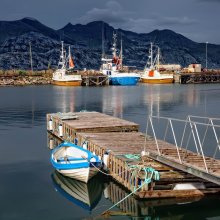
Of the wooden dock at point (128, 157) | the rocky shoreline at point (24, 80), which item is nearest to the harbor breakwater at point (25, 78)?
the rocky shoreline at point (24, 80)

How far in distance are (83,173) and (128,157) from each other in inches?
103

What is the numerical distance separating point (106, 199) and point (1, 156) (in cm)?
1215

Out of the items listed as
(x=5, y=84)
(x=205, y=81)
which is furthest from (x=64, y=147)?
(x=205, y=81)

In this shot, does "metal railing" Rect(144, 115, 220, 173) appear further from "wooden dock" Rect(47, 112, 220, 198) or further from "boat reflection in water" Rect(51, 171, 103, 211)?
"boat reflection in water" Rect(51, 171, 103, 211)

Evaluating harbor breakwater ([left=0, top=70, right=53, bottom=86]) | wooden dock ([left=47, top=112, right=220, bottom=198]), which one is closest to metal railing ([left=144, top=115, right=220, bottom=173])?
wooden dock ([left=47, top=112, right=220, bottom=198])

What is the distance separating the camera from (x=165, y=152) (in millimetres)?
24125

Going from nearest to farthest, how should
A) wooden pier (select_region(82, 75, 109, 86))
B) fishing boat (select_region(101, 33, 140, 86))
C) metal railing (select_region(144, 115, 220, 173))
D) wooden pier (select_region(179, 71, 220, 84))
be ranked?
metal railing (select_region(144, 115, 220, 173)) < fishing boat (select_region(101, 33, 140, 86)) < wooden pier (select_region(82, 75, 109, 86)) < wooden pier (select_region(179, 71, 220, 84))

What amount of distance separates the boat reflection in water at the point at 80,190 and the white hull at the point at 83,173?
15.4 inches

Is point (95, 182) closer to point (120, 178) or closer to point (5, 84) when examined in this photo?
point (120, 178)

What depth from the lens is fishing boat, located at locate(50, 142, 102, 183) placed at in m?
23.9

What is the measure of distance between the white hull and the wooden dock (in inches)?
46.3

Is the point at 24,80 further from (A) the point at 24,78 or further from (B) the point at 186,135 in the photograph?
(B) the point at 186,135

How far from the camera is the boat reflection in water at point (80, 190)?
2233 centimetres

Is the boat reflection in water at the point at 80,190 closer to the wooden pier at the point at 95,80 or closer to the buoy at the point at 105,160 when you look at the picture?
the buoy at the point at 105,160
